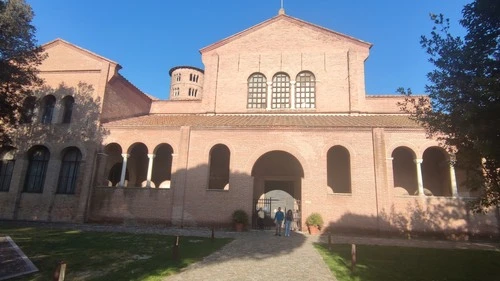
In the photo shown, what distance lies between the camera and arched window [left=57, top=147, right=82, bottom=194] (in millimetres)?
18922

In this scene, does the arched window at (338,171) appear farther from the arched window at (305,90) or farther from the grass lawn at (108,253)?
the grass lawn at (108,253)

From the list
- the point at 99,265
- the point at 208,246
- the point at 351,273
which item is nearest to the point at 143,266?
the point at 99,265

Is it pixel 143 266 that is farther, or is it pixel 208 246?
pixel 208 246

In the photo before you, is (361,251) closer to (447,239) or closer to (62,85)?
(447,239)

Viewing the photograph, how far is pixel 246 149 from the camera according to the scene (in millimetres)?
17781

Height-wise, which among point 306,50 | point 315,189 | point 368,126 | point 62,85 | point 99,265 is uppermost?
point 306,50

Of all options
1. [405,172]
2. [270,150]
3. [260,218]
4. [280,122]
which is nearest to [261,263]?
[270,150]

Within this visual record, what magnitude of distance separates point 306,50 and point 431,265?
1700 cm

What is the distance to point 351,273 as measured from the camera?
789 centimetres

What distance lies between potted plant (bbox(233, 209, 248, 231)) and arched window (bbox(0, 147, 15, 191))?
1476cm

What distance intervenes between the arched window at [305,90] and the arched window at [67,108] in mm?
15012

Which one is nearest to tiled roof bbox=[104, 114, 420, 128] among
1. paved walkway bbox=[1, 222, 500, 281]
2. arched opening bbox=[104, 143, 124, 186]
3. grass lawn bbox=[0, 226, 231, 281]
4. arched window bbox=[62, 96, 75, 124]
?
arched opening bbox=[104, 143, 124, 186]

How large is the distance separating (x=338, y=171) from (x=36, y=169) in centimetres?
1881

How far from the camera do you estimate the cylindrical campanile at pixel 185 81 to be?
51.1 metres
